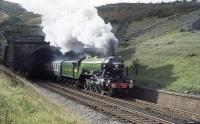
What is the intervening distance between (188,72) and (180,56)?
515cm

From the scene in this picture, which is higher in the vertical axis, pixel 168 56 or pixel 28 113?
pixel 168 56

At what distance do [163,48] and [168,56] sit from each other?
4.15m

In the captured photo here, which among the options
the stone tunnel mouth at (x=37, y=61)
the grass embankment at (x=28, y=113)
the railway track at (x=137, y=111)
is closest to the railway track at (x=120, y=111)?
the railway track at (x=137, y=111)

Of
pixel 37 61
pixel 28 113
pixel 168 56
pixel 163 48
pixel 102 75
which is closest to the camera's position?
pixel 28 113

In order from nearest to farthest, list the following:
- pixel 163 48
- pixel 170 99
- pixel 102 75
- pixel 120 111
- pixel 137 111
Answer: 1. pixel 137 111
2. pixel 120 111
3. pixel 170 99
4. pixel 102 75
5. pixel 163 48

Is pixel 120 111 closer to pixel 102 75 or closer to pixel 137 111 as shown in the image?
pixel 137 111

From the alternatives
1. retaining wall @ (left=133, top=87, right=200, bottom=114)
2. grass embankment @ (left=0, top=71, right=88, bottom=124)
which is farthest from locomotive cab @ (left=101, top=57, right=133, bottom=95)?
grass embankment @ (left=0, top=71, right=88, bottom=124)

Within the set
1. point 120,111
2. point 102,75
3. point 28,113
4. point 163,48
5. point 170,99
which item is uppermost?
point 163,48

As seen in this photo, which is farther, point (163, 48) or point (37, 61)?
point (37, 61)

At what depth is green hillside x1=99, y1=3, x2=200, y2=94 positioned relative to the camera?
3049 centimetres

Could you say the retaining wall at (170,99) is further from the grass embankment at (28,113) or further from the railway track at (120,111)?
the grass embankment at (28,113)

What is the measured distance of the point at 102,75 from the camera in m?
32.2

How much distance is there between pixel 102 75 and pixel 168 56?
25.9 ft

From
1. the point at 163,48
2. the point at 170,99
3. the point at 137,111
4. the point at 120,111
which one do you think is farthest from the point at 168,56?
the point at 137,111
